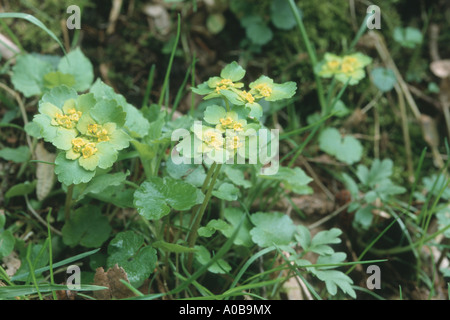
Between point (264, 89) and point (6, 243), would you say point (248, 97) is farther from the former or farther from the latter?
point (6, 243)

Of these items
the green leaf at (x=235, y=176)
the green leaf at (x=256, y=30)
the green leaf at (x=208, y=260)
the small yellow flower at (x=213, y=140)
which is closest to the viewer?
the small yellow flower at (x=213, y=140)

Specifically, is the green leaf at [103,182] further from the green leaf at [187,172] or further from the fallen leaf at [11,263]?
the fallen leaf at [11,263]

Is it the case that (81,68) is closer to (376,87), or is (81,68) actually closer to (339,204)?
(339,204)

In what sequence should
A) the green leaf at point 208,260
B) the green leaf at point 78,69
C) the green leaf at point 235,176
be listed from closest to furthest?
the green leaf at point 208,260 < the green leaf at point 235,176 < the green leaf at point 78,69

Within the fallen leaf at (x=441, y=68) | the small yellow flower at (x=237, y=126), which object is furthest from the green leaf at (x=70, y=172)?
the fallen leaf at (x=441, y=68)

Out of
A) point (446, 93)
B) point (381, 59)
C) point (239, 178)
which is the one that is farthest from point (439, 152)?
point (239, 178)
